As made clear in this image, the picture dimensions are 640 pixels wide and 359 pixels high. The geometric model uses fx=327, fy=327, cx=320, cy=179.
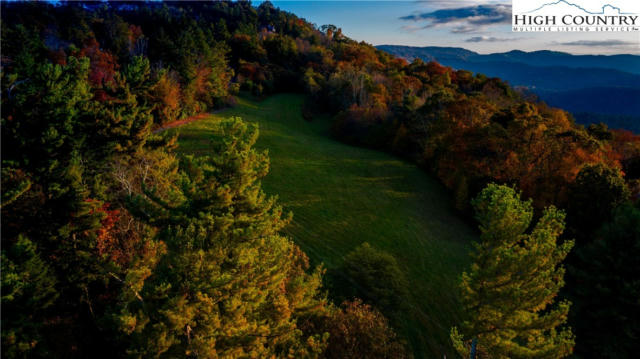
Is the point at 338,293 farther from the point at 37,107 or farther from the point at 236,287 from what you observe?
the point at 37,107

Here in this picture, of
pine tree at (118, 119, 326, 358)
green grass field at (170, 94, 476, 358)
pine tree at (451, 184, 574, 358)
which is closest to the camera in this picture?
pine tree at (118, 119, 326, 358)

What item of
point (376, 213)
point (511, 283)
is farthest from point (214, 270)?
point (376, 213)

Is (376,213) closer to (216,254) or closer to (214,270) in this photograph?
(216,254)

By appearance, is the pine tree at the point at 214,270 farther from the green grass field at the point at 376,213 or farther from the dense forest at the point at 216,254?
the green grass field at the point at 376,213

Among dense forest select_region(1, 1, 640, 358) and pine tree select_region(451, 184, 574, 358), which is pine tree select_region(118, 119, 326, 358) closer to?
dense forest select_region(1, 1, 640, 358)

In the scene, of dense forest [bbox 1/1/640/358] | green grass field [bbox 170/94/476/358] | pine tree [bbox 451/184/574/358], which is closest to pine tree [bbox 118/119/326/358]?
dense forest [bbox 1/1/640/358]

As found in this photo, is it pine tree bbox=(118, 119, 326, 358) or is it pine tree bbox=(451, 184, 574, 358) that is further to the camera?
pine tree bbox=(451, 184, 574, 358)
